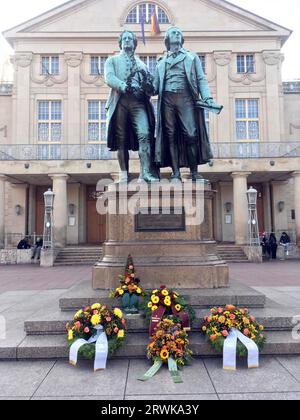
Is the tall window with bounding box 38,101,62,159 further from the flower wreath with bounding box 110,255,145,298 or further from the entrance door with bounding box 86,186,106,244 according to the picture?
the flower wreath with bounding box 110,255,145,298

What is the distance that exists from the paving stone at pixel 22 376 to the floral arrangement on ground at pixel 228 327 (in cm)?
185

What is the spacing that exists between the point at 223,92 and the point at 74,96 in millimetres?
11503

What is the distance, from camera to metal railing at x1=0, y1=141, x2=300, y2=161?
23859 millimetres

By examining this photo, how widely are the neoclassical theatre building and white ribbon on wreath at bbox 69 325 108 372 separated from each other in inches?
878

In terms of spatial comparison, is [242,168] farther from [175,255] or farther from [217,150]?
[175,255]

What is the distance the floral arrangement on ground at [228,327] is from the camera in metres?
3.94

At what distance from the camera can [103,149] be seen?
944 inches

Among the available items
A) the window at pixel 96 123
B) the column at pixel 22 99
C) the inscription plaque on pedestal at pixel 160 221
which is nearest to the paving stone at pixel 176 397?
the inscription plaque on pedestal at pixel 160 221

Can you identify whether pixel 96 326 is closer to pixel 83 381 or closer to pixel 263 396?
pixel 83 381

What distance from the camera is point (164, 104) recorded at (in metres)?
6.15

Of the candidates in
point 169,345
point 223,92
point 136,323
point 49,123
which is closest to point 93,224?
point 49,123

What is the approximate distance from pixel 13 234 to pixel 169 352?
2461 cm
